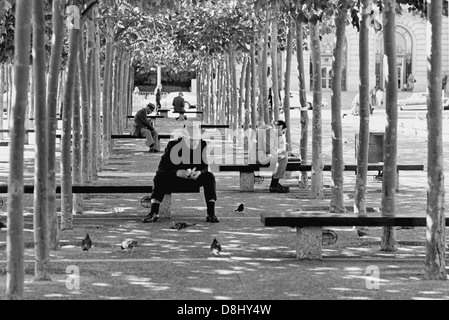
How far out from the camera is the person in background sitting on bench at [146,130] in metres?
30.7

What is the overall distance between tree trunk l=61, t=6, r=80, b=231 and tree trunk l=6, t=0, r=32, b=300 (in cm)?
451

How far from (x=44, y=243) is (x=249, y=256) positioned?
2528mm

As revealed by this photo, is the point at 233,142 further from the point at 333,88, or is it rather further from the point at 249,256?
the point at 249,256

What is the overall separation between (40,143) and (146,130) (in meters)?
19.9

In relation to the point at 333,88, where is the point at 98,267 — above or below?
below

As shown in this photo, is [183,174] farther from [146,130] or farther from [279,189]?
[146,130]

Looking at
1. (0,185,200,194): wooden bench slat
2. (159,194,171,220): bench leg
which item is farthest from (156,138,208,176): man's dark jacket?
(159,194,171,220): bench leg

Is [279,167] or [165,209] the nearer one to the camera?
[165,209]

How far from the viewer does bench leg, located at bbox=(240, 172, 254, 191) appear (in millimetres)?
20031

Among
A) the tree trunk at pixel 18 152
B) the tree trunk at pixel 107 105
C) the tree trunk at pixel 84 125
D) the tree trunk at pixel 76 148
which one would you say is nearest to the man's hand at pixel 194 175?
the tree trunk at pixel 76 148

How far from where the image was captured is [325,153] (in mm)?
31078

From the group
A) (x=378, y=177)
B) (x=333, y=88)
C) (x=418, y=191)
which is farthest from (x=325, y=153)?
(x=333, y=88)

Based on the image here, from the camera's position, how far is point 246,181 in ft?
65.8

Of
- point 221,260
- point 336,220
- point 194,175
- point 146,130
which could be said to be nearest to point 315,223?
point 336,220
